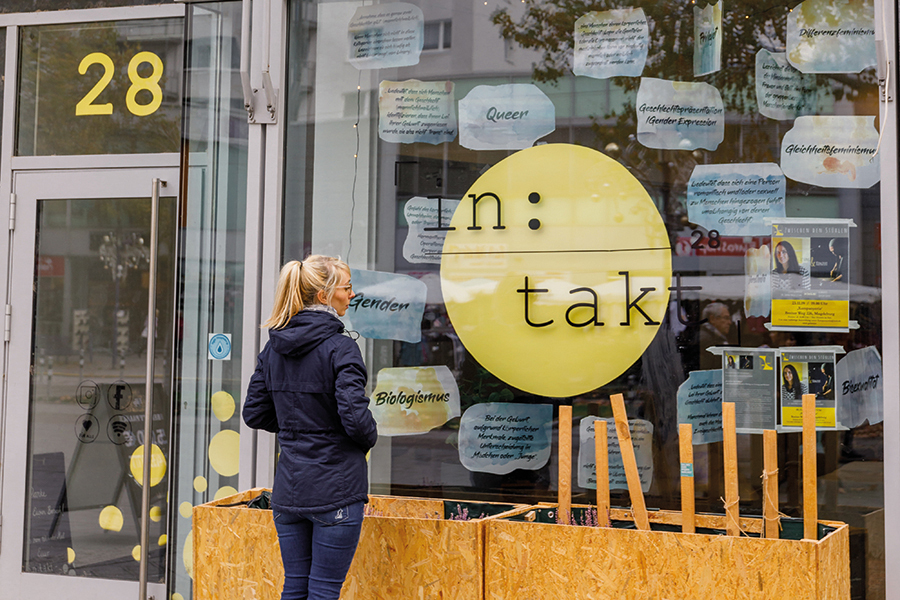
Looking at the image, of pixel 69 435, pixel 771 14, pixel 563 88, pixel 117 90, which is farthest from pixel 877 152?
pixel 69 435

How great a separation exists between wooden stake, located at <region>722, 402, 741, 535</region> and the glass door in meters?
3.31

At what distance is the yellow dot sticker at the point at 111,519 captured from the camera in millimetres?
5504

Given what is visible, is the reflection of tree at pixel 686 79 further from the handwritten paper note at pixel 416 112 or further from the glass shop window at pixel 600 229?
the handwritten paper note at pixel 416 112

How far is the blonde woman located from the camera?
3.41 metres

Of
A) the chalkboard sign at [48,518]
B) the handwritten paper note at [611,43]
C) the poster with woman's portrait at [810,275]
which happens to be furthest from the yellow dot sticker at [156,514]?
the poster with woman's portrait at [810,275]

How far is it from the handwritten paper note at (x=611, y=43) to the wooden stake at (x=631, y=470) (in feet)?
5.51

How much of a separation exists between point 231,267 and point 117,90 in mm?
1582

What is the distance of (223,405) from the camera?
16.1 feet

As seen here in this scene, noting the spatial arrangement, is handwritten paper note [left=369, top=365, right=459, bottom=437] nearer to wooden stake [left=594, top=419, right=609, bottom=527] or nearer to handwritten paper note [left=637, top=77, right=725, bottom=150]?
wooden stake [left=594, top=419, right=609, bottom=527]

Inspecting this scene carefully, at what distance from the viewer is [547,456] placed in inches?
174

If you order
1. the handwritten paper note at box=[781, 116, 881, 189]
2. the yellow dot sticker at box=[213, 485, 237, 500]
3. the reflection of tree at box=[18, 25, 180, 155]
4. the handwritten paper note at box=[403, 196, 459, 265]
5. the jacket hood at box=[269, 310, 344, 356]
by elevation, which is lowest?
the yellow dot sticker at box=[213, 485, 237, 500]

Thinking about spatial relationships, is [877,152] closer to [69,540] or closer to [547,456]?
[547,456]

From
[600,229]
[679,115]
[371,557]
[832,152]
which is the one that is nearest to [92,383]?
[371,557]

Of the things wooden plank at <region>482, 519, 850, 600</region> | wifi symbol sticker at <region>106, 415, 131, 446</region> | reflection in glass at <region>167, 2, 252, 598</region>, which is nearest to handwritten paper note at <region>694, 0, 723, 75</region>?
wooden plank at <region>482, 519, 850, 600</region>
